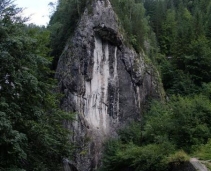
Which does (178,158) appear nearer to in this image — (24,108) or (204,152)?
(204,152)

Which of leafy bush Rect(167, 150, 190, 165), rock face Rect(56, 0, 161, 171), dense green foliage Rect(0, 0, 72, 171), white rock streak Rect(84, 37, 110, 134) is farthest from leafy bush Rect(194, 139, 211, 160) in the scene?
white rock streak Rect(84, 37, 110, 134)

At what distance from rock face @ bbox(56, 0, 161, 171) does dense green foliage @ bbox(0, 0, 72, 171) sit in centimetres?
924

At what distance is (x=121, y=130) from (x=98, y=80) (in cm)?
394

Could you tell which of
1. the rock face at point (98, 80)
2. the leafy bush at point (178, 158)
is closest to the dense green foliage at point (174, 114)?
the leafy bush at point (178, 158)

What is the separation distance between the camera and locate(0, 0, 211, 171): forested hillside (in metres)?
11.6

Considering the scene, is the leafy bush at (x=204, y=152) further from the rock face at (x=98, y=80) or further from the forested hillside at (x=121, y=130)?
the rock face at (x=98, y=80)

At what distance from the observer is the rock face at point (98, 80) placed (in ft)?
77.9

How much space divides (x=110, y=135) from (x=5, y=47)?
14.4 meters

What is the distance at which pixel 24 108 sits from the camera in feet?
41.2

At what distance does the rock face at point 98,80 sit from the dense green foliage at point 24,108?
30.3 ft

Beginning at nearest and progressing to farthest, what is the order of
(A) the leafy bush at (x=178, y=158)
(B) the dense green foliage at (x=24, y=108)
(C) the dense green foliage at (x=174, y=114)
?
(B) the dense green foliage at (x=24, y=108), (A) the leafy bush at (x=178, y=158), (C) the dense green foliage at (x=174, y=114)

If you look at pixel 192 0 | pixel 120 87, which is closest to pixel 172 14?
pixel 192 0

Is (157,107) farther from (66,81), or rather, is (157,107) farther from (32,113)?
(32,113)

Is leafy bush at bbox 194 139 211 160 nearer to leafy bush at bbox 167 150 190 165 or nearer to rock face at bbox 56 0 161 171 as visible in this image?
leafy bush at bbox 167 150 190 165
